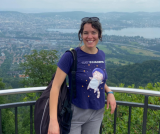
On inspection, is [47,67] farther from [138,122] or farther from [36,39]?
[36,39]

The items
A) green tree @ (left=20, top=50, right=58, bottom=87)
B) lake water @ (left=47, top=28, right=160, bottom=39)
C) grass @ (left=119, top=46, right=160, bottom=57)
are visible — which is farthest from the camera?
lake water @ (left=47, top=28, right=160, bottom=39)

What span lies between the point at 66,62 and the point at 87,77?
20cm

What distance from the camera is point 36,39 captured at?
5184 cm

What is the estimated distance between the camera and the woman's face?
139 cm

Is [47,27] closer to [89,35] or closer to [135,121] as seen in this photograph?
[135,121]

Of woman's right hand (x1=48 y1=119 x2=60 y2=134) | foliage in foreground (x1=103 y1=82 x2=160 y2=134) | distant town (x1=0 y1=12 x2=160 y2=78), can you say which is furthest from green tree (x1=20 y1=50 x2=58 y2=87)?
woman's right hand (x1=48 y1=119 x2=60 y2=134)

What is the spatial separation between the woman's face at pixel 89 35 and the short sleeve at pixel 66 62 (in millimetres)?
184

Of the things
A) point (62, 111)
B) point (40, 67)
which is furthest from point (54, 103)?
point (40, 67)

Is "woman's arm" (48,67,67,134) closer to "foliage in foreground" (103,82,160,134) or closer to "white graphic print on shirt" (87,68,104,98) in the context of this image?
"white graphic print on shirt" (87,68,104,98)

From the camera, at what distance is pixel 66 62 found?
130 cm

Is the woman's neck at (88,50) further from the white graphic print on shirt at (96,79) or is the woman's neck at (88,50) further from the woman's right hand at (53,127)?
the woman's right hand at (53,127)

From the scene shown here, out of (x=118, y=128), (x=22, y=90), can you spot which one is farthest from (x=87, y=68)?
(x=118, y=128)

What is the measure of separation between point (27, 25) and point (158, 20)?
4399cm

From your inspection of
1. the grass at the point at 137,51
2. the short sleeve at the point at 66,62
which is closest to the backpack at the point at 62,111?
the short sleeve at the point at 66,62
